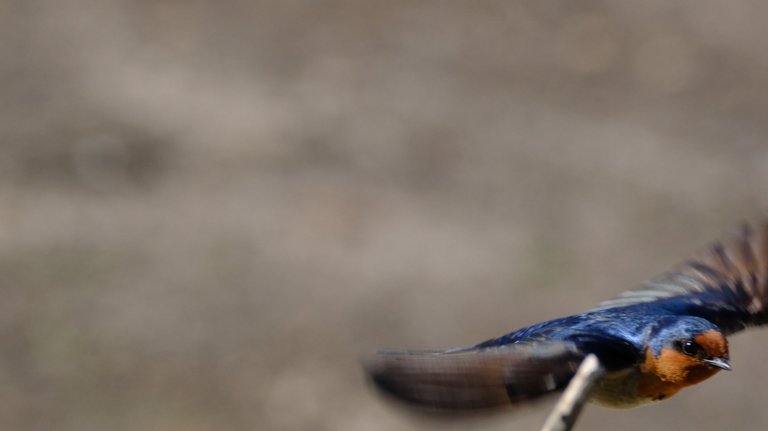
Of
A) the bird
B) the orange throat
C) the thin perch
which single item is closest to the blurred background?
the bird

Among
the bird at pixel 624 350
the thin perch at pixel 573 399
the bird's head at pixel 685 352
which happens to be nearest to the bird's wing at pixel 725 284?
the bird at pixel 624 350

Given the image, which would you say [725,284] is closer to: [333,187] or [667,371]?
[667,371]

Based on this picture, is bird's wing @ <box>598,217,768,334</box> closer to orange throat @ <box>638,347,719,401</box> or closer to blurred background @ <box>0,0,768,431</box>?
orange throat @ <box>638,347,719,401</box>

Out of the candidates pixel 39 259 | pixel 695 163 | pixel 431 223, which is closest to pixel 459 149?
pixel 431 223

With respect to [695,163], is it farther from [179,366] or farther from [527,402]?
[527,402]

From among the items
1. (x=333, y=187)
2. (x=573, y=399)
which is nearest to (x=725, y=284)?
(x=573, y=399)

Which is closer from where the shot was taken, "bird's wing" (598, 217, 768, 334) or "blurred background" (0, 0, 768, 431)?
"bird's wing" (598, 217, 768, 334)
